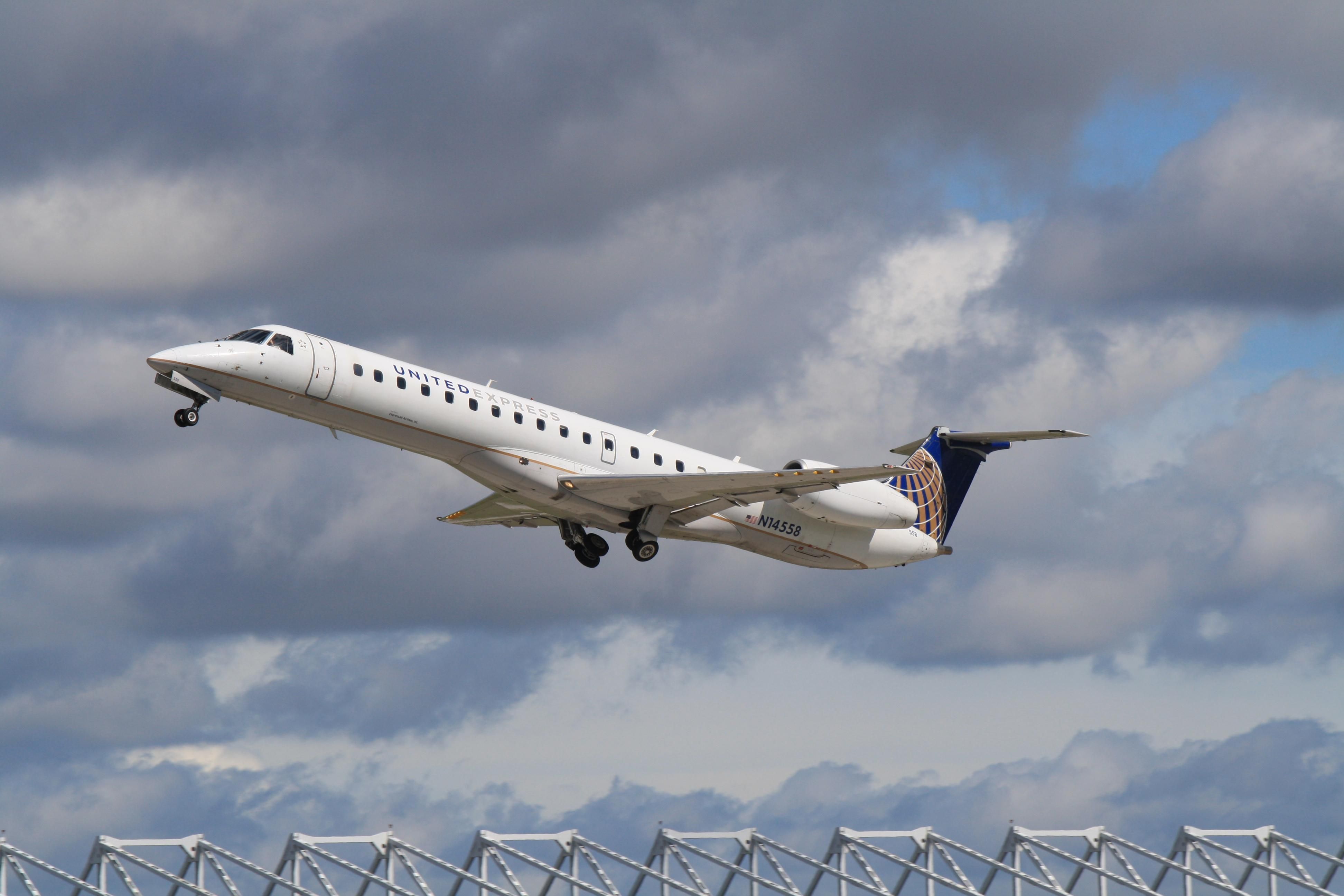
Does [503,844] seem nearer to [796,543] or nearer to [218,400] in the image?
[796,543]

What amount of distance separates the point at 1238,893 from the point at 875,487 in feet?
61.9

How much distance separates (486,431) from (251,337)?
18.5 feet

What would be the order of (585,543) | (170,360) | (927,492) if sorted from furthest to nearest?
(927,492) → (585,543) → (170,360)

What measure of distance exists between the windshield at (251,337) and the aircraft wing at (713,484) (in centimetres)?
755

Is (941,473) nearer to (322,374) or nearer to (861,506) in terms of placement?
(861,506)

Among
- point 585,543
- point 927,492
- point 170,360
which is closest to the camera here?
point 170,360

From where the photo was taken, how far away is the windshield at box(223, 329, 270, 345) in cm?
4041

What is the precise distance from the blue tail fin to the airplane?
6.2 inches

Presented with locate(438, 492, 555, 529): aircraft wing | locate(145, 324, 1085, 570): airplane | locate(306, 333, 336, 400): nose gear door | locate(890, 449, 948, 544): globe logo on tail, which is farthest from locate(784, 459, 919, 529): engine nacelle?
locate(306, 333, 336, 400): nose gear door

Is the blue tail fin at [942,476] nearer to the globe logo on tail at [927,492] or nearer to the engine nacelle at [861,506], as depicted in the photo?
the globe logo on tail at [927,492]

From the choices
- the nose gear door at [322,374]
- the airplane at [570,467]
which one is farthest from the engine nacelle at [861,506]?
the nose gear door at [322,374]

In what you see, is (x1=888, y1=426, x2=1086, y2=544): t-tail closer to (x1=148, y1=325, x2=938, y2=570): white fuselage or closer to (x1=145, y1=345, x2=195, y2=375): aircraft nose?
(x1=148, y1=325, x2=938, y2=570): white fuselage

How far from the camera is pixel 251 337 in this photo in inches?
1597

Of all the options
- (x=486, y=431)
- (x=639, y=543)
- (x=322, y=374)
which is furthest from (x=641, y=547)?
(x=322, y=374)
